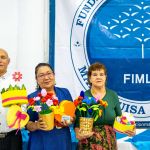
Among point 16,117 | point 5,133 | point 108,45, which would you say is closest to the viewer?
point 16,117

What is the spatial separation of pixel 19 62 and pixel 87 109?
2.94 ft

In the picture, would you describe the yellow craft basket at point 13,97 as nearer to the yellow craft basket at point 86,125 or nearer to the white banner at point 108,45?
the yellow craft basket at point 86,125

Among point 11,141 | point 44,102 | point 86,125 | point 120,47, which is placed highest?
point 120,47

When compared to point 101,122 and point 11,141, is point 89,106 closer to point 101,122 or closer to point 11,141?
point 101,122

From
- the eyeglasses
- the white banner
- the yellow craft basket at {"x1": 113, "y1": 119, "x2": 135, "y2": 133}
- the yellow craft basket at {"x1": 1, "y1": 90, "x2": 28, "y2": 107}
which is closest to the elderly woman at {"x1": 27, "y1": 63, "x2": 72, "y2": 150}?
the eyeglasses

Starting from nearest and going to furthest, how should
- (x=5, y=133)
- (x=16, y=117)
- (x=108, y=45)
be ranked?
(x=16, y=117)
(x=5, y=133)
(x=108, y=45)

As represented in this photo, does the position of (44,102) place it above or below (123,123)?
above

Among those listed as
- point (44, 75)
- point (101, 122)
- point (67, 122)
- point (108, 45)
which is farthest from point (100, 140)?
point (108, 45)

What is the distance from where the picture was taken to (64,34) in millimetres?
2520

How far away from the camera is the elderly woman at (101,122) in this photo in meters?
1.83

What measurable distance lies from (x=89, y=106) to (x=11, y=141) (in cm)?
46

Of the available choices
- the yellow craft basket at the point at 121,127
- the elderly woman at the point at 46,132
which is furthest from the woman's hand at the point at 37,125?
the yellow craft basket at the point at 121,127

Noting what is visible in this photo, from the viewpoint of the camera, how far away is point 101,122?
1.85 m

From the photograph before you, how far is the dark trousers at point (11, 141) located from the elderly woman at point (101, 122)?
33 centimetres
